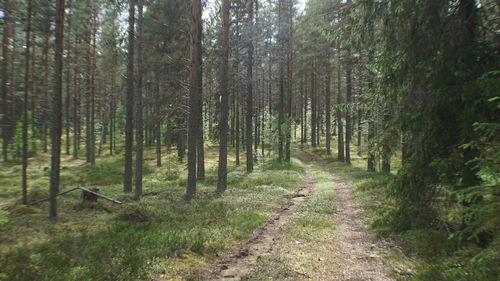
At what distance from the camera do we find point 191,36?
1242cm

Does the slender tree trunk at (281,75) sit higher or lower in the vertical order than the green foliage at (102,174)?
higher

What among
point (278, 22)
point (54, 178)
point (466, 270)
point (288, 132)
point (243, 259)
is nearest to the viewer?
point (466, 270)

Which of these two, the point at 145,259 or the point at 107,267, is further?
the point at 145,259

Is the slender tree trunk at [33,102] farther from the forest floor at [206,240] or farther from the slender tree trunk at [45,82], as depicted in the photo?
the forest floor at [206,240]

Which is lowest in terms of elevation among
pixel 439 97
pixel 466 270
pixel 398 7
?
pixel 466 270

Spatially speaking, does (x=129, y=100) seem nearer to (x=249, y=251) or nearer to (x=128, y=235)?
(x=128, y=235)

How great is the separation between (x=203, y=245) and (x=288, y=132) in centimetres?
2064

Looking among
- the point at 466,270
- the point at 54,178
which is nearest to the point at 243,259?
the point at 466,270

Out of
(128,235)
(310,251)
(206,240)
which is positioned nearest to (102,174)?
(128,235)

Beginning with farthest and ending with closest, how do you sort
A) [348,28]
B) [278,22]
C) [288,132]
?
1. [288,132]
2. [278,22]
3. [348,28]

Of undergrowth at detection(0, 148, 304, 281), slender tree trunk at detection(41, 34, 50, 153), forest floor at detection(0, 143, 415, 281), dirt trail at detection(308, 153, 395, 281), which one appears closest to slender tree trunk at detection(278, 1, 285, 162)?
→ undergrowth at detection(0, 148, 304, 281)

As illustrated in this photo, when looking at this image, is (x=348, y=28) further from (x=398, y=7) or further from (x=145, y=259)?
(x=145, y=259)

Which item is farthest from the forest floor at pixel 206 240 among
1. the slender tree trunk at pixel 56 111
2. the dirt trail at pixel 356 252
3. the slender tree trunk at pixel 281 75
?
the slender tree trunk at pixel 281 75

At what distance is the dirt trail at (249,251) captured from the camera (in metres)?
5.77
